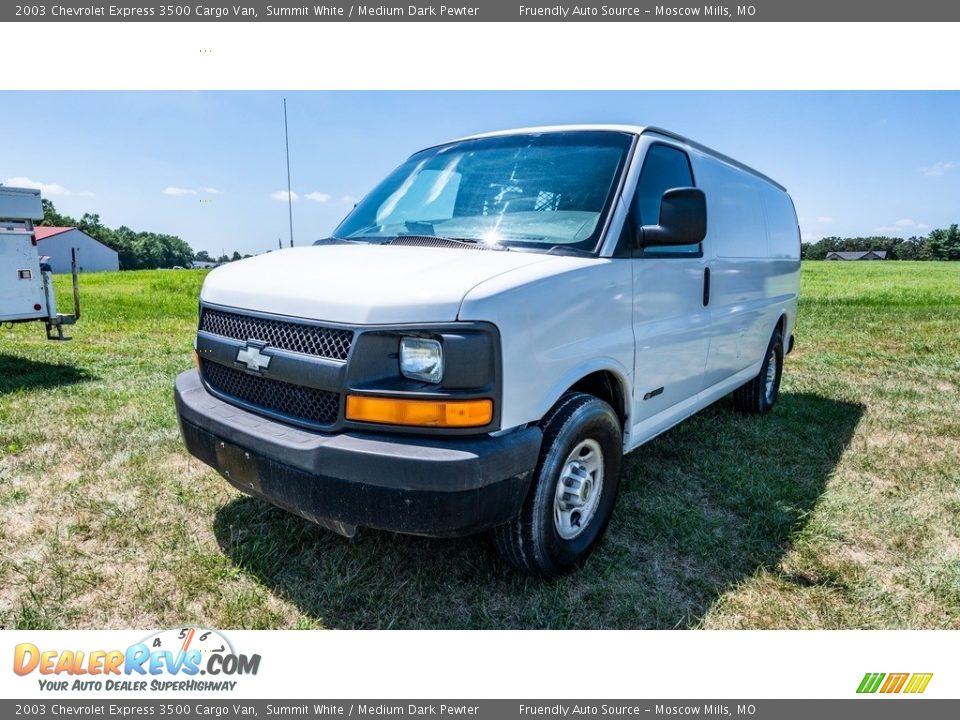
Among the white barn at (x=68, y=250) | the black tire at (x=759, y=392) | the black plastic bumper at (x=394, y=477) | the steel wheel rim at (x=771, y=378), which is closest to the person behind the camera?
the black plastic bumper at (x=394, y=477)

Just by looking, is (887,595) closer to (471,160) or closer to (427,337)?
(427,337)

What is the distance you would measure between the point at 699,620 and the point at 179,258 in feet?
254

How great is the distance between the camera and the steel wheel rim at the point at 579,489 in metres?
2.81

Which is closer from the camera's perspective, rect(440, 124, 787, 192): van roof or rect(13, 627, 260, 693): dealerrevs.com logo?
rect(13, 627, 260, 693): dealerrevs.com logo

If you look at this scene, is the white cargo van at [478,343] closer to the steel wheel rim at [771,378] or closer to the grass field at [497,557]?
the grass field at [497,557]

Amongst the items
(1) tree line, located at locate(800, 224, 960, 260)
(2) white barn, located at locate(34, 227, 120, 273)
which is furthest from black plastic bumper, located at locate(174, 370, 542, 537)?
(2) white barn, located at locate(34, 227, 120, 273)

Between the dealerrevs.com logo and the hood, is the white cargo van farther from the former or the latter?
the dealerrevs.com logo

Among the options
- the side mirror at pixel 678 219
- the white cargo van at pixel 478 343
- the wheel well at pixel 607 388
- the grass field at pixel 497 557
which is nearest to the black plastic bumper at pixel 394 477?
the white cargo van at pixel 478 343

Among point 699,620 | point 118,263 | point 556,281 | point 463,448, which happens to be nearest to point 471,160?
point 556,281

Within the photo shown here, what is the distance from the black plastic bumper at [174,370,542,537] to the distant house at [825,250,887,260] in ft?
304

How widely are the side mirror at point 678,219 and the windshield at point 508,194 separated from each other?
0.27 metres

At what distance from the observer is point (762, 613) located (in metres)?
2.65

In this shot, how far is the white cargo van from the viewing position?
2.24 metres

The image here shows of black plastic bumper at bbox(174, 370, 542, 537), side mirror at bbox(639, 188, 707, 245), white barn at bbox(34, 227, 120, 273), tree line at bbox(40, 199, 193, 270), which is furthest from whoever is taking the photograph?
tree line at bbox(40, 199, 193, 270)
